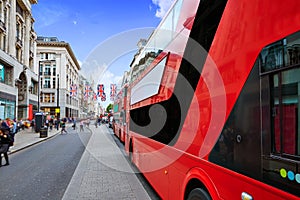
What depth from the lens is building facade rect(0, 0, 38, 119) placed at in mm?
27234

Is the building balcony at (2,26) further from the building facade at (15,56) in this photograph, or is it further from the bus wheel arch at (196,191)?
the bus wheel arch at (196,191)

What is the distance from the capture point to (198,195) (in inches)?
117

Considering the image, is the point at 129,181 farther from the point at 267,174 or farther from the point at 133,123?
the point at 267,174

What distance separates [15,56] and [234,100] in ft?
114

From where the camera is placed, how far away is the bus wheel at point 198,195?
2823 millimetres

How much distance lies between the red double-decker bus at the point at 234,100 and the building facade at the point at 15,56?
26.3m

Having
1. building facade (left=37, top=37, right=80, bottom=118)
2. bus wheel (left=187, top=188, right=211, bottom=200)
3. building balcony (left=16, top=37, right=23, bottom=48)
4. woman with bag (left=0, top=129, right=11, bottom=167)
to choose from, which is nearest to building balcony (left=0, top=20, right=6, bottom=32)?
building balcony (left=16, top=37, right=23, bottom=48)

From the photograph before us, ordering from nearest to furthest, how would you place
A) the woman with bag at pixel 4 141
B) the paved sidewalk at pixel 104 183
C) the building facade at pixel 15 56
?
the paved sidewalk at pixel 104 183
the woman with bag at pixel 4 141
the building facade at pixel 15 56

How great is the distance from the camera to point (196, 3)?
3398mm

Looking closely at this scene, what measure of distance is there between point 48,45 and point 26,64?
3080 centimetres

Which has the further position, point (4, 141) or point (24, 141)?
point (24, 141)

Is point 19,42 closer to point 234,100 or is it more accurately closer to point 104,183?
point 104,183

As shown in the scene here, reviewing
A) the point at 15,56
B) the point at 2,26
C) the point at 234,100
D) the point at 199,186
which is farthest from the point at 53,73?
the point at 234,100

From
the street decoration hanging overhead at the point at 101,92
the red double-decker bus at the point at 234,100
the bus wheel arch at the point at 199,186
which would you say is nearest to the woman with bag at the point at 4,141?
the red double-decker bus at the point at 234,100
